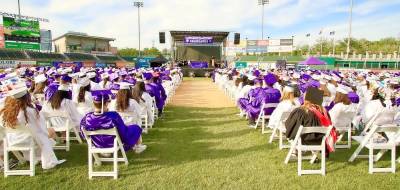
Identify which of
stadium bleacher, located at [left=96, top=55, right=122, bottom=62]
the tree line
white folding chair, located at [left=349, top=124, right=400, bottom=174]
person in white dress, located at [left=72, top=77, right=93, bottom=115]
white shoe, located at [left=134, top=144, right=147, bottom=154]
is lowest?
white shoe, located at [left=134, top=144, right=147, bottom=154]

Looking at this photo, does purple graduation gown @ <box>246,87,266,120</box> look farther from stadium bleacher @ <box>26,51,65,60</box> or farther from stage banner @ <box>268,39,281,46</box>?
stage banner @ <box>268,39,281,46</box>

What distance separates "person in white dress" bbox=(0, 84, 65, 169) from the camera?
16.5ft

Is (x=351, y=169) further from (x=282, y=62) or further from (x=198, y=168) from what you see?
(x=282, y=62)

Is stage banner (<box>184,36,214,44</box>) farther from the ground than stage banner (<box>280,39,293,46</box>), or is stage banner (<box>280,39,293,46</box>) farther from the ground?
stage banner (<box>280,39,293,46</box>)

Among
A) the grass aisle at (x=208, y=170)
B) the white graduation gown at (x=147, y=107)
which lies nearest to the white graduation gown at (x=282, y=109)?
the grass aisle at (x=208, y=170)

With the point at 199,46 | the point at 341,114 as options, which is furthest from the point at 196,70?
the point at 341,114

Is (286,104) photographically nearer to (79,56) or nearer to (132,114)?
(132,114)

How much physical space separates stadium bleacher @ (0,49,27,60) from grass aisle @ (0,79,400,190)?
38.5 m

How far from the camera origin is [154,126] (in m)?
9.00

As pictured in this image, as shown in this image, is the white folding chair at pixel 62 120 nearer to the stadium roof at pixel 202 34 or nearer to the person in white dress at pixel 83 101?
the person in white dress at pixel 83 101

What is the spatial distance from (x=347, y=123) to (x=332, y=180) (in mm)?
1832

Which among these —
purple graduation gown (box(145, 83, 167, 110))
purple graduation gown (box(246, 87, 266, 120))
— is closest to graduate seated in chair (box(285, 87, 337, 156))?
purple graduation gown (box(246, 87, 266, 120))

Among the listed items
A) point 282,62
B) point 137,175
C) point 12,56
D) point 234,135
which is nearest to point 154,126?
point 234,135

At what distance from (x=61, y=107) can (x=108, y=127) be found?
1922 millimetres
